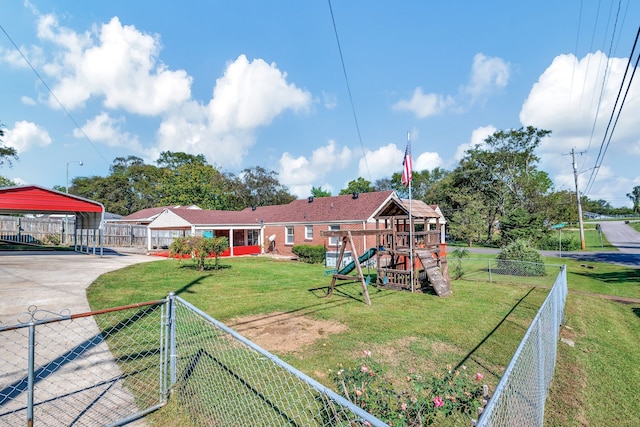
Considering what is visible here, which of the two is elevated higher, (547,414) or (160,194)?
(160,194)

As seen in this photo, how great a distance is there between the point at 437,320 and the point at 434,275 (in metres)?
3.44

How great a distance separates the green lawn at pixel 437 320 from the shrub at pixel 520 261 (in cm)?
91

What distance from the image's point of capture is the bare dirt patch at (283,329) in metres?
6.10

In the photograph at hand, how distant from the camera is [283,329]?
7012 millimetres

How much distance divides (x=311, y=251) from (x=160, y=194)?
45.6 meters

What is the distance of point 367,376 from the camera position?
3.26m

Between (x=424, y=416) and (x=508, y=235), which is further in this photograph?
(x=508, y=235)

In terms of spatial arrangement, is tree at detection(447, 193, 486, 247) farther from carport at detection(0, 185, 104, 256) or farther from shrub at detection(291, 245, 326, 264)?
carport at detection(0, 185, 104, 256)

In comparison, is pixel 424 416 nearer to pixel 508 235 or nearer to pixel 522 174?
pixel 508 235

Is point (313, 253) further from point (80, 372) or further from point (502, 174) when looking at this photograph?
point (502, 174)

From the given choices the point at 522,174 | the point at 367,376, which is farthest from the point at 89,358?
the point at 522,174

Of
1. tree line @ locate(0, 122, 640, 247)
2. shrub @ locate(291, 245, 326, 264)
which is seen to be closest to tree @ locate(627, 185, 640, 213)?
tree line @ locate(0, 122, 640, 247)

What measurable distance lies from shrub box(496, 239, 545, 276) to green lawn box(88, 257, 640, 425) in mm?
913

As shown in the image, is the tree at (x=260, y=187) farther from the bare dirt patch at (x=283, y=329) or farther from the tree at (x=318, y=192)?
the bare dirt patch at (x=283, y=329)
